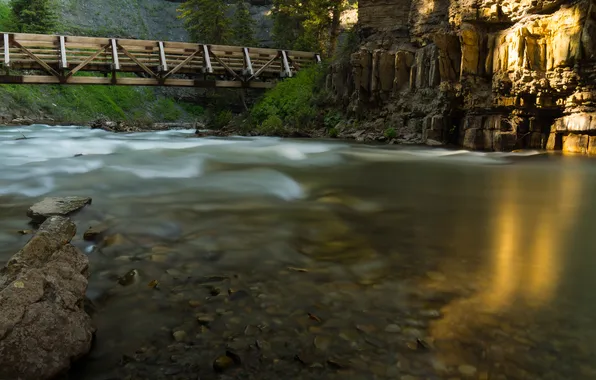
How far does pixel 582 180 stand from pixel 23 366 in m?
7.87

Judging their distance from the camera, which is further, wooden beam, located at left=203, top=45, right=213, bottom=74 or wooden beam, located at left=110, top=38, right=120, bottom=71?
wooden beam, located at left=203, top=45, right=213, bottom=74

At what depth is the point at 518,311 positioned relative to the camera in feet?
7.86

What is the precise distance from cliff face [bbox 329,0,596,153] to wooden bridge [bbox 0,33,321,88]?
7.21m

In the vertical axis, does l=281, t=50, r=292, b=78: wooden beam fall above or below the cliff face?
above

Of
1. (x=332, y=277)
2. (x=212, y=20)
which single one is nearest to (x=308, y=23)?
(x=212, y=20)

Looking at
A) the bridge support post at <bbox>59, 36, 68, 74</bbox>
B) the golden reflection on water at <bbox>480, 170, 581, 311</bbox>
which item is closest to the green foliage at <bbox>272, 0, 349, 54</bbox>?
the bridge support post at <bbox>59, 36, 68, 74</bbox>

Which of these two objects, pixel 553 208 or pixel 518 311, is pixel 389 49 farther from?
pixel 518 311

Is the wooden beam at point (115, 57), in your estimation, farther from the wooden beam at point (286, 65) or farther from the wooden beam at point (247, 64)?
the wooden beam at point (286, 65)

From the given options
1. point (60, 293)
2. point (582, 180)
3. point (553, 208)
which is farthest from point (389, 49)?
point (60, 293)

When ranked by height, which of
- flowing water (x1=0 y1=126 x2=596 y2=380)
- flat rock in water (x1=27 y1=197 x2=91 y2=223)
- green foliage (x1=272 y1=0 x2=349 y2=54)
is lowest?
flowing water (x1=0 y1=126 x2=596 y2=380)

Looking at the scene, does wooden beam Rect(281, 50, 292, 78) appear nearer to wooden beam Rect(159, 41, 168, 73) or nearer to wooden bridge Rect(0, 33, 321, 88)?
wooden bridge Rect(0, 33, 321, 88)

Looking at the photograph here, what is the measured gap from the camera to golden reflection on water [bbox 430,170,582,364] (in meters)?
2.31

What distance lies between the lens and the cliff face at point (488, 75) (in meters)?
10.2

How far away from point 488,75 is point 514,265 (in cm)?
1051
